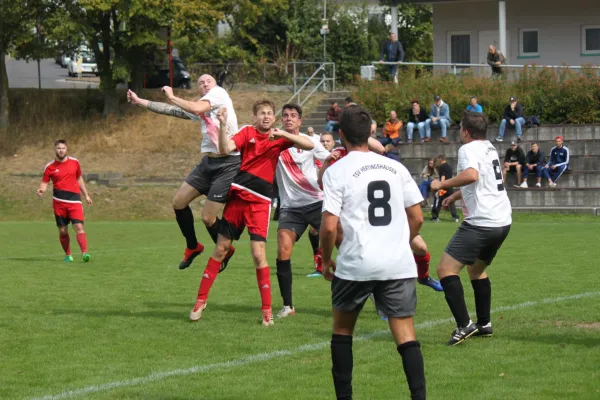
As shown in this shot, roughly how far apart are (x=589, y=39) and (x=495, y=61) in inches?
300

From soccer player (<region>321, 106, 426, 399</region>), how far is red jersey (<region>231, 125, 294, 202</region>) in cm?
354

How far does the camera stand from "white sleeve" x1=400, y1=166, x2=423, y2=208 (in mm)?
6242

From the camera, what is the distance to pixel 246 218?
9.91 meters

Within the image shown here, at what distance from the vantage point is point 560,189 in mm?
27672

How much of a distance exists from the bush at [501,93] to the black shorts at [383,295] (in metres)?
26.4

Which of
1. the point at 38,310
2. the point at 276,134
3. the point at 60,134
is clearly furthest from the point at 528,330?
the point at 60,134

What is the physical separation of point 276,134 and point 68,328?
9.27 feet

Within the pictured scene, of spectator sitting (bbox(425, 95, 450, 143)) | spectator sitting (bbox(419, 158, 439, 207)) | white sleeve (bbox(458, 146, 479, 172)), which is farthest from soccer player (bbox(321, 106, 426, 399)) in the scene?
spectator sitting (bbox(425, 95, 450, 143))

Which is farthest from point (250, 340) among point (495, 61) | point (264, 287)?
point (495, 61)

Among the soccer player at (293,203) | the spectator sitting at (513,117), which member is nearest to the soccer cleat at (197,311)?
the soccer player at (293,203)

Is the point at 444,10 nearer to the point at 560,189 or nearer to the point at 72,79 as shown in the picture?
the point at 560,189

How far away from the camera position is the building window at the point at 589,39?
39844 millimetres

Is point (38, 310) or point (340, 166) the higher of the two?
point (340, 166)

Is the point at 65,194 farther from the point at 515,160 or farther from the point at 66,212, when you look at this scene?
the point at 515,160
